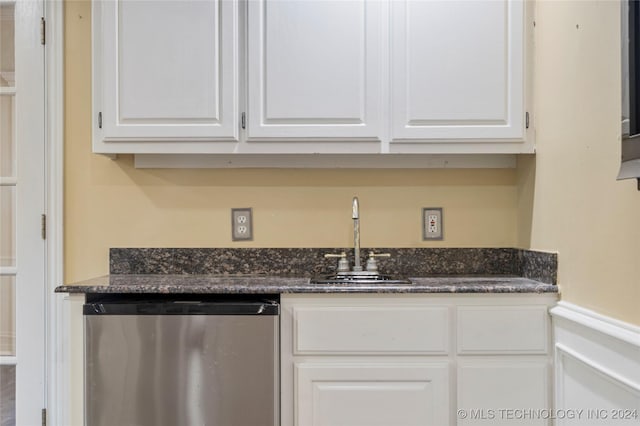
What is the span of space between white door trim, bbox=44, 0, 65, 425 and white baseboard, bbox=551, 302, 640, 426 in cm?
187

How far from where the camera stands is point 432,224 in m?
2.05

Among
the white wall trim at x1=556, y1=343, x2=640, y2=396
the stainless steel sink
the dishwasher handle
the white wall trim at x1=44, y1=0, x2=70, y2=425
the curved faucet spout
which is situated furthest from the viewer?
the white wall trim at x1=44, y1=0, x2=70, y2=425

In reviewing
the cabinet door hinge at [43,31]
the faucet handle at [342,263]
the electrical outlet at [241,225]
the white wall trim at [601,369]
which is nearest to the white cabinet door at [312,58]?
the electrical outlet at [241,225]

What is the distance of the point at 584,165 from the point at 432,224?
708 mm

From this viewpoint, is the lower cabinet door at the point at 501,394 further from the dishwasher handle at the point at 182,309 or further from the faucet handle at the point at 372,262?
the dishwasher handle at the point at 182,309

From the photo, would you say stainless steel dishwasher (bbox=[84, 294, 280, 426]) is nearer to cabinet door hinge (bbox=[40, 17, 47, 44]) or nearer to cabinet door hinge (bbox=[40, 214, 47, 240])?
cabinet door hinge (bbox=[40, 214, 47, 240])

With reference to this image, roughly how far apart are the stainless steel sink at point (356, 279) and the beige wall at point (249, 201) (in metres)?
0.22

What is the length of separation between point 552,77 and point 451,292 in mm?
811

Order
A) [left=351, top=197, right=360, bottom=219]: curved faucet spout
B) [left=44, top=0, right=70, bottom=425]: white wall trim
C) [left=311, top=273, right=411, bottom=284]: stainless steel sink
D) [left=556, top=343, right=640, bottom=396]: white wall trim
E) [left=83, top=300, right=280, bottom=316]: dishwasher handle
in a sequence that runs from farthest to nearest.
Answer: [left=44, top=0, right=70, bottom=425]: white wall trim, [left=351, top=197, right=360, bottom=219]: curved faucet spout, [left=311, top=273, right=411, bottom=284]: stainless steel sink, [left=83, top=300, right=280, bottom=316]: dishwasher handle, [left=556, top=343, right=640, bottom=396]: white wall trim

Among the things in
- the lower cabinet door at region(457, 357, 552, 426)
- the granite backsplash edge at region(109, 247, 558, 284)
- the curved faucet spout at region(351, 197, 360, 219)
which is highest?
the curved faucet spout at region(351, 197, 360, 219)

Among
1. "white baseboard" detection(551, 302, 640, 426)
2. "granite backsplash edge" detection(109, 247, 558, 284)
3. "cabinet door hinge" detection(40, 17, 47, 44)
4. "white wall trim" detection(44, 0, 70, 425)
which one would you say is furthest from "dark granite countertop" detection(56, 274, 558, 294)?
"cabinet door hinge" detection(40, 17, 47, 44)

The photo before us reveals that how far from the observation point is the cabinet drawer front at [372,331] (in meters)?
1.59

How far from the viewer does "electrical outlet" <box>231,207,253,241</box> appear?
205 cm

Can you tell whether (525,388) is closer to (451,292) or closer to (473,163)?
(451,292)
